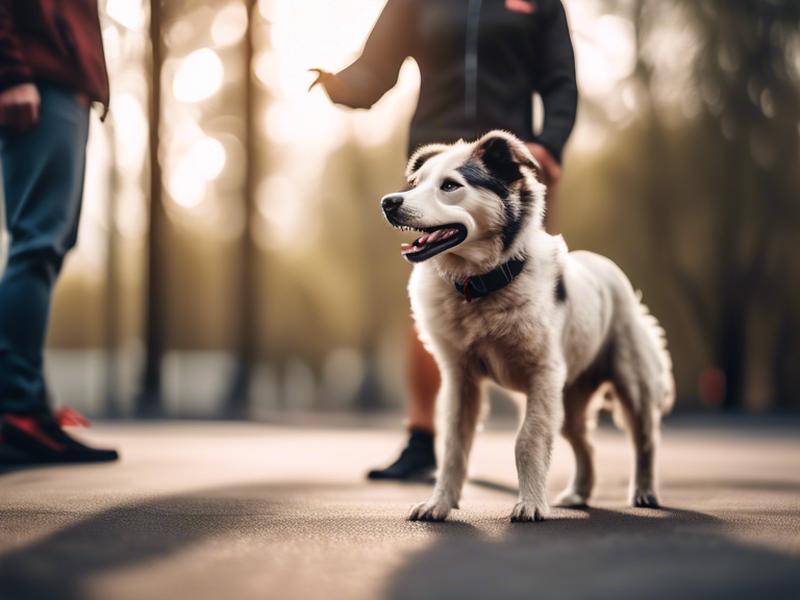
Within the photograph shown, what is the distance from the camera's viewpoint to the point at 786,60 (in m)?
16.2

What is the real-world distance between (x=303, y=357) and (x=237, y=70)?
1041 cm

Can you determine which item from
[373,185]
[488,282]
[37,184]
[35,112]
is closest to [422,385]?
[488,282]

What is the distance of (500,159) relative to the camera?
3701mm

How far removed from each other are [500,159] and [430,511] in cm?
127

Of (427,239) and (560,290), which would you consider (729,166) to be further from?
(427,239)

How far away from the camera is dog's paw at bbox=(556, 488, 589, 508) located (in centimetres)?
420

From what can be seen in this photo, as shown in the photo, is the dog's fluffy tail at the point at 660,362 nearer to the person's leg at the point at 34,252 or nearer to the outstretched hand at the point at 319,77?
the outstretched hand at the point at 319,77

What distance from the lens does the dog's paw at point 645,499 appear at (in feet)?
13.7

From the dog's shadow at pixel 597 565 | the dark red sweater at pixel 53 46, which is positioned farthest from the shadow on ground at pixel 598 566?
the dark red sweater at pixel 53 46

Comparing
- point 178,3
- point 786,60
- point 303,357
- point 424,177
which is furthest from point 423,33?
point 303,357

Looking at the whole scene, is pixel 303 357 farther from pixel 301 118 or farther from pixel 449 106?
pixel 449 106

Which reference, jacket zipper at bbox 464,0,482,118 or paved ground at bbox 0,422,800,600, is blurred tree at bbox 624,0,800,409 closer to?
paved ground at bbox 0,422,800,600

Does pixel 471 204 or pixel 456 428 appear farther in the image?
pixel 456 428

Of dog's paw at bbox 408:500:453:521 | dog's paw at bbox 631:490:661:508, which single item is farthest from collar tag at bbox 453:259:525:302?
dog's paw at bbox 631:490:661:508
